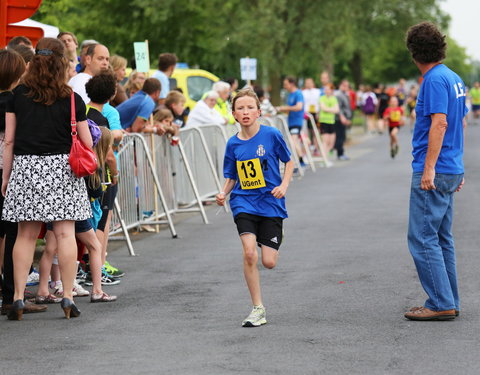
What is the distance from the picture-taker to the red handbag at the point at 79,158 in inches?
309

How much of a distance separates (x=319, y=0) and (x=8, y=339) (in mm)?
29978

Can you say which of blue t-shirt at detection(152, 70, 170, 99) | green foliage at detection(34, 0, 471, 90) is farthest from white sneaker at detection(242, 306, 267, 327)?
green foliage at detection(34, 0, 471, 90)

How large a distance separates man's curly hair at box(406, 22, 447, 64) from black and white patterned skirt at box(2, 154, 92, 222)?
95.6 inches

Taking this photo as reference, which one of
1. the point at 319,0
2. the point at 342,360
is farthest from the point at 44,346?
the point at 319,0

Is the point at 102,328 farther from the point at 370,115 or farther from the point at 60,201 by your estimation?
the point at 370,115

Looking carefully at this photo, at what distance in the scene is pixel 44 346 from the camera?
7129mm

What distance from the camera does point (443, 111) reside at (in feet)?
24.1

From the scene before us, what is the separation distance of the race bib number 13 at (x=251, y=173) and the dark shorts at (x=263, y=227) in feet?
0.66

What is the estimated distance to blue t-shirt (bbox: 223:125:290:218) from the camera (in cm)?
768

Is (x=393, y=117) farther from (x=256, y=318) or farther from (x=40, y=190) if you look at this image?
(x=256, y=318)

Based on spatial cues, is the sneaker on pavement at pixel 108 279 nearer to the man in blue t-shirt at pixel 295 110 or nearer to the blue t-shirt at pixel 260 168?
the blue t-shirt at pixel 260 168

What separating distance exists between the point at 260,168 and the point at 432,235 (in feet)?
3.89

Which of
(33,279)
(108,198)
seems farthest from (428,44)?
(33,279)

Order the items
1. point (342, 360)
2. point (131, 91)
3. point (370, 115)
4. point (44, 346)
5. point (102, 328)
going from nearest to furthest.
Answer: point (342, 360) < point (44, 346) < point (102, 328) < point (131, 91) < point (370, 115)
